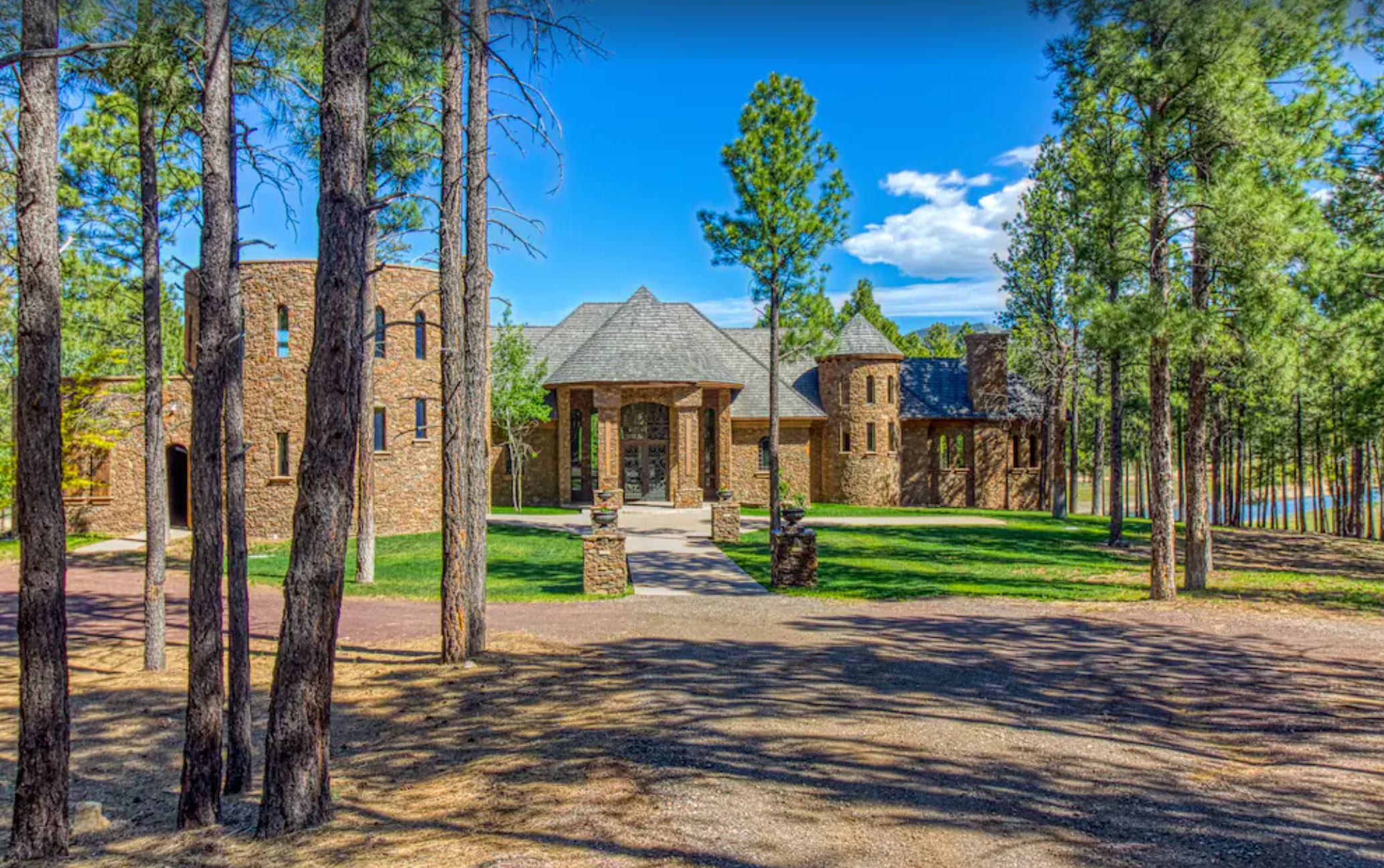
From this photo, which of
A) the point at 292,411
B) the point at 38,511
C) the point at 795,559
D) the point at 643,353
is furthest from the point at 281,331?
the point at 38,511

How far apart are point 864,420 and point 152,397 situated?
92.7ft

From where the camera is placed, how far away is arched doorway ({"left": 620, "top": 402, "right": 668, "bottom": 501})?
3434 centimetres

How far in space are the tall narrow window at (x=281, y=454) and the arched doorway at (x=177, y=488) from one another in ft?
22.5

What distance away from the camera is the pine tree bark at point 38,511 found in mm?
5629

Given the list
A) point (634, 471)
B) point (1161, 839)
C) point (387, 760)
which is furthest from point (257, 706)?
point (634, 471)

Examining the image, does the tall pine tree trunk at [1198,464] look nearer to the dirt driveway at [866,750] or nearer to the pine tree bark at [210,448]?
the dirt driveway at [866,750]

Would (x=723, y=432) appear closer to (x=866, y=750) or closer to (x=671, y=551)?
(x=671, y=551)

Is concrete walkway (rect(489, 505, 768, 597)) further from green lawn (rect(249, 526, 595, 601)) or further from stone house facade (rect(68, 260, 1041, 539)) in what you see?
stone house facade (rect(68, 260, 1041, 539))

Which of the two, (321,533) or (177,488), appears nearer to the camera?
(321,533)

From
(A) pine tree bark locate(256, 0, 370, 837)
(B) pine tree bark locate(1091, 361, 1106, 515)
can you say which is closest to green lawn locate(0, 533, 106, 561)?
(A) pine tree bark locate(256, 0, 370, 837)

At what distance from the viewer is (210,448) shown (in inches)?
259

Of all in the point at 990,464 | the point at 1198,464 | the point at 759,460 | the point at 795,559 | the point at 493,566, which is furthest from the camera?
the point at 990,464

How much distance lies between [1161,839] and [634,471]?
29.8 metres

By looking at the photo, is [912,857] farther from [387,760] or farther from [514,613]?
[514,613]
